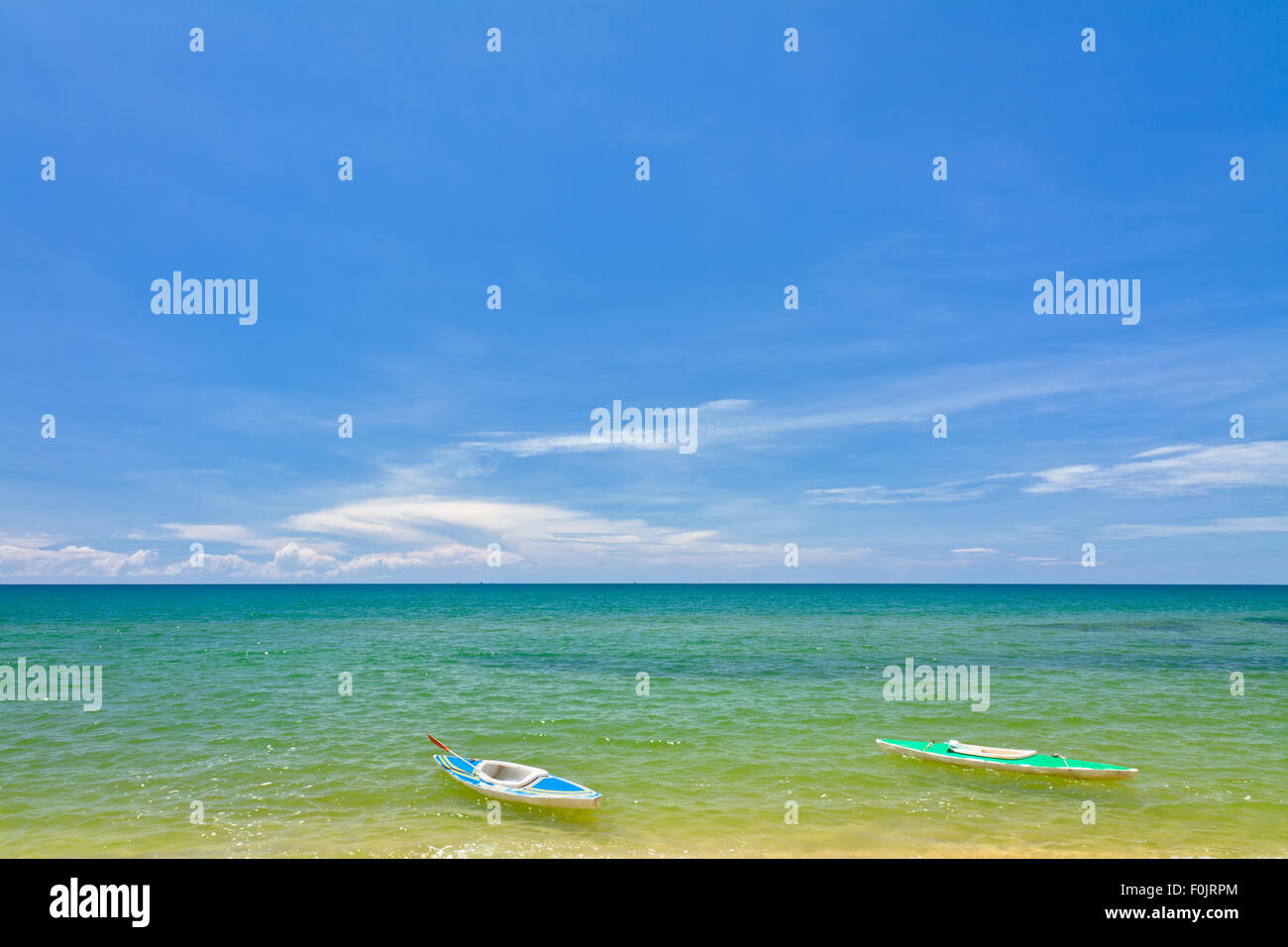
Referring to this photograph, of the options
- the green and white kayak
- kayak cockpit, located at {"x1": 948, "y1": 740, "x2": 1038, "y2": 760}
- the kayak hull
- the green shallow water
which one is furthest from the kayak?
kayak cockpit, located at {"x1": 948, "y1": 740, "x2": 1038, "y2": 760}

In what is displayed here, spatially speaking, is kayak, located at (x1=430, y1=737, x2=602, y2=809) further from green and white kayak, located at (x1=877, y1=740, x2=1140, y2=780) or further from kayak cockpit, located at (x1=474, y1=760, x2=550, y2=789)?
green and white kayak, located at (x1=877, y1=740, x2=1140, y2=780)

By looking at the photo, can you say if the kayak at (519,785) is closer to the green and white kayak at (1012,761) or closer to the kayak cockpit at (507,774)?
the kayak cockpit at (507,774)

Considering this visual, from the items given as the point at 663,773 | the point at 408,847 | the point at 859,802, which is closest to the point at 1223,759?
the point at 859,802

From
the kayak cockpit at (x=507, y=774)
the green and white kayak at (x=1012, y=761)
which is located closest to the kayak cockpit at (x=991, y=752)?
the green and white kayak at (x=1012, y=761)

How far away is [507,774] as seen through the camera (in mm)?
19344

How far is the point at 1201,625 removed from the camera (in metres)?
76.8

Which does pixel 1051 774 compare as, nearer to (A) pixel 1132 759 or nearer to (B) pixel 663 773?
(A) pixel 1132 759

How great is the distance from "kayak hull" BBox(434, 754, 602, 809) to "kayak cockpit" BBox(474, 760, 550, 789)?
0.11 metres

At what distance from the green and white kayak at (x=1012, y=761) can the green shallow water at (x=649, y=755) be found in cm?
41

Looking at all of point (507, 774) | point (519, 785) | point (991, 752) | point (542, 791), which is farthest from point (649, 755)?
point (991, 752)

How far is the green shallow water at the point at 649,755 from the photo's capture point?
15781mm

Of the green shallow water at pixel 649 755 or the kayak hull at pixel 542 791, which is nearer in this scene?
the green shallow water at pixel 649 755

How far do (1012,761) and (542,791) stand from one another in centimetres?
1329
